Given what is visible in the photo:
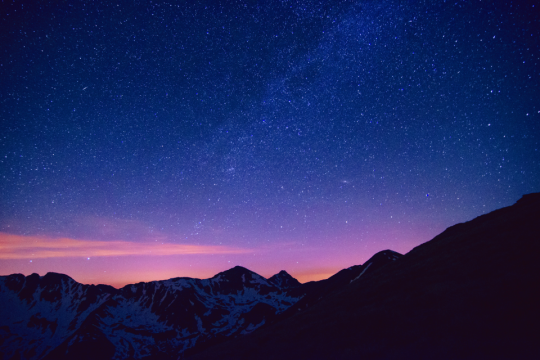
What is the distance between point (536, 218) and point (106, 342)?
213018 millimetres

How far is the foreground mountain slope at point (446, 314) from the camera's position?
9.85 m

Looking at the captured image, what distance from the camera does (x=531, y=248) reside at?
1620cm

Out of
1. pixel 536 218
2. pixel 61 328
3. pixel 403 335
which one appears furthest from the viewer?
pixel 61 328

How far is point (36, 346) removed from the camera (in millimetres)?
179750

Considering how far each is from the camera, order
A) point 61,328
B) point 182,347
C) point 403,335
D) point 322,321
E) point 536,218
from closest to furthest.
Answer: point 403,335 < point 322,321 < point 536,218 < point 182,347 < point 61,328

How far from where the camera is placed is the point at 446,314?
41.5 feet

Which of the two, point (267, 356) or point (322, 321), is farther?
point (322, 321)

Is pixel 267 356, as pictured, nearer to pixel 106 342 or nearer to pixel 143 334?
pixel 106 342

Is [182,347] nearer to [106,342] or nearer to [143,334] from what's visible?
[143,334]

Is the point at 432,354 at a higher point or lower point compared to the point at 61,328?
higher

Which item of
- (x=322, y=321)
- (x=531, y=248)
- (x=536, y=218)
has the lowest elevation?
(x=322, y=321)

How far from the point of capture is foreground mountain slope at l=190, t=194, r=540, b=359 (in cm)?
985

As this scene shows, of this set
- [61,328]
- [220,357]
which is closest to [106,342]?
[61,328]

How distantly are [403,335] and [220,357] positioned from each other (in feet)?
47.0
